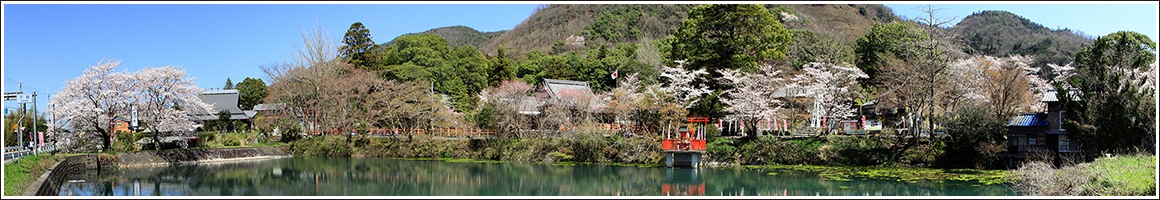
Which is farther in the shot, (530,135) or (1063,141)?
(530,135)

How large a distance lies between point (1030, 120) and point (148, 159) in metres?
30.3

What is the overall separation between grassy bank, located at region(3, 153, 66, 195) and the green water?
0.78 m

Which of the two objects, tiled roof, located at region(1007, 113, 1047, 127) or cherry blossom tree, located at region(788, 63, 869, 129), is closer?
tiled roof, located at region(1007, 113, 1047, 127)

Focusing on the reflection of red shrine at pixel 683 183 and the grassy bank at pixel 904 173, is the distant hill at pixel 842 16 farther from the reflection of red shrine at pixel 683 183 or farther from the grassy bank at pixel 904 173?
the reflection of red shrine at pixel 683 183

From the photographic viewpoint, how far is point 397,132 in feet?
105

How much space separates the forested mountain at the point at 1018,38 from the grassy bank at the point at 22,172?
44521mm

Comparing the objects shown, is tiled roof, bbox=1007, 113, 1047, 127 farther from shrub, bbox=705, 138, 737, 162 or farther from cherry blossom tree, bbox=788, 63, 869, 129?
shrub, bbox=705, 138, 737, 162

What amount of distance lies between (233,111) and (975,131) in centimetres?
4154

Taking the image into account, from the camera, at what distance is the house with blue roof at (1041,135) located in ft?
60.5

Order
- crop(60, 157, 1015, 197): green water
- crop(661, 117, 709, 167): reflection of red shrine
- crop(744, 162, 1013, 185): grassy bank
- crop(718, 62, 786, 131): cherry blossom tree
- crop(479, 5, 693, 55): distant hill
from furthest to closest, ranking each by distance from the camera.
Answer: crop(479, 5, 693, 55): distant hill
crop(718, 62, 786, 131): cherry blossom tree
crop(661, 117, 709, 167): reflection of red shrine
crop(744, 162, 1013, 185): grassy bank
crop(60, 157, 1015, 197): green water

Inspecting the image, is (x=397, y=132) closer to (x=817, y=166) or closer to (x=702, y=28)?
(x=702, y=28)

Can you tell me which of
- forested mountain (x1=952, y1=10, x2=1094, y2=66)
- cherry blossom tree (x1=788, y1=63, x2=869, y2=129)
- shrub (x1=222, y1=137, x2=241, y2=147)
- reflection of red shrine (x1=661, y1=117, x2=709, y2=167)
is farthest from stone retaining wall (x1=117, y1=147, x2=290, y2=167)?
forested mountain (x1=952, y1=10, x2=1094, y2=66)

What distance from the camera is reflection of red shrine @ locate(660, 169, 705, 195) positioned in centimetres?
1695

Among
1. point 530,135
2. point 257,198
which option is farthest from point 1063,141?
point 257,198
